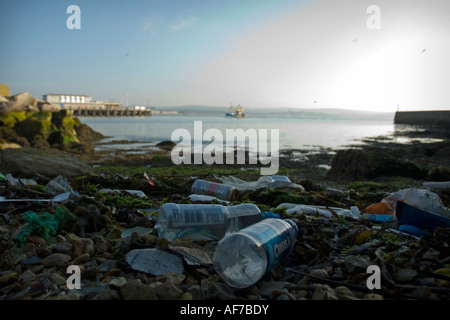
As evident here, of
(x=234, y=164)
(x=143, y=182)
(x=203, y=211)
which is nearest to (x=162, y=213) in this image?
(x=203, y=211)

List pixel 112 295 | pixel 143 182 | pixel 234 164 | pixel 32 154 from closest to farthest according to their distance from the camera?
pixel 112 295, pixel 143 182, pixel 32 154, pixel 234 164

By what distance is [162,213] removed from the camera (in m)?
2.60

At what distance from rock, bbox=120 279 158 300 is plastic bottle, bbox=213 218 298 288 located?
45 cm

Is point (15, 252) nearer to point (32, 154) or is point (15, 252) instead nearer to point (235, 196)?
point (235, 196)

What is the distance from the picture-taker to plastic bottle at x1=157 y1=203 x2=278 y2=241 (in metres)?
2.48

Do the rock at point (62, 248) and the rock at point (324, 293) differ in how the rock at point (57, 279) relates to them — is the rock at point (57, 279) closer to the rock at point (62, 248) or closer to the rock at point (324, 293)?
the rock at point (62, 248)

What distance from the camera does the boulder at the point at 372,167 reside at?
8.59m

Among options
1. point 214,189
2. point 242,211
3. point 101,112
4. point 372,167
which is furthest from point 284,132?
point 101,112

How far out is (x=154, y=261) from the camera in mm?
2084

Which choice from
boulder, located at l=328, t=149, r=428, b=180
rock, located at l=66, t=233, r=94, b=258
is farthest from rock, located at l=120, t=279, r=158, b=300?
boulder, located at l=328, t=149, r=428, b=180

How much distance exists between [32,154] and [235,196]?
4.89m

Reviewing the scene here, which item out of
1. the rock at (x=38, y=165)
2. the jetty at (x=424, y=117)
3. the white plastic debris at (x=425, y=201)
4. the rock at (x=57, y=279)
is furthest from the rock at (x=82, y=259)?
the jetty at (x=424, y=117)

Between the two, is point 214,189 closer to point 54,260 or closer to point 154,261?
point 154,261

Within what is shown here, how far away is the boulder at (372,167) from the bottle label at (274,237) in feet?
23.8
